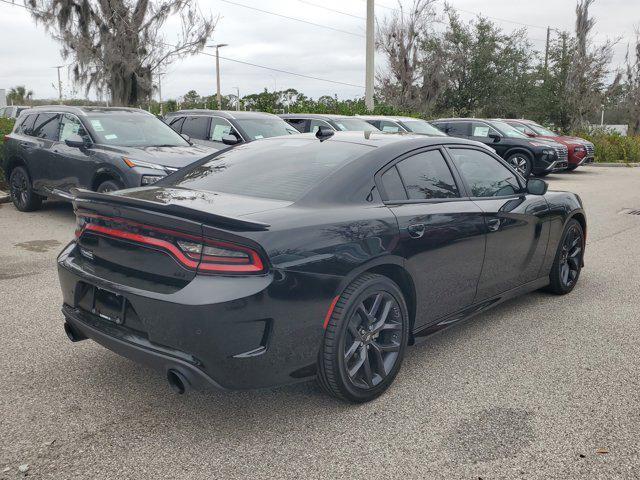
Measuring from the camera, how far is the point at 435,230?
387 centimetres

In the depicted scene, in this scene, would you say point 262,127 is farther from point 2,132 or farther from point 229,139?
point 2,132

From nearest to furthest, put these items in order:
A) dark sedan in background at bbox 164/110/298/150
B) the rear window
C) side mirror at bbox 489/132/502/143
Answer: the rear window
dark sedan in background at bbox 164/110/298/150
side mirror at bbox 489/132/502/143

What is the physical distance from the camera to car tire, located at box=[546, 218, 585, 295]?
18.0 ft

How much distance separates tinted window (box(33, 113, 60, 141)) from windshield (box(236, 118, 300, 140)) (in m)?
3.37

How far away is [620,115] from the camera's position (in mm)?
36062

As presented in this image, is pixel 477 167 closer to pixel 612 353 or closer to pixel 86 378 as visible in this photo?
pixel 612 353

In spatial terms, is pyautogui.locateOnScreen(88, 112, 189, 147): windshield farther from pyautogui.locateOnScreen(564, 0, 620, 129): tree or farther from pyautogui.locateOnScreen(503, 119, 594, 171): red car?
pyautogui.locateOnScreen(564, 0, 620, 129): tree

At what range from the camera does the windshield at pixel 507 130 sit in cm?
1781

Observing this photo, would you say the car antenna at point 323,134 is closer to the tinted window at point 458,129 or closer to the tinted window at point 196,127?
the tinted window at point 196,127

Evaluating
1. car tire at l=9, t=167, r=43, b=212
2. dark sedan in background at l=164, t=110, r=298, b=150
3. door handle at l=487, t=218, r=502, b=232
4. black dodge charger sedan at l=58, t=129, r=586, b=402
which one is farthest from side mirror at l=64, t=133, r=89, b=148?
door handle at l=487, t=218, r=502, b=232

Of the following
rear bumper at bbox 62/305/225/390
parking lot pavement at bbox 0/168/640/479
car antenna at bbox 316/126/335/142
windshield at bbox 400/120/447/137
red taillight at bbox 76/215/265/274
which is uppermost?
windshield at bbox 400/120/447/137

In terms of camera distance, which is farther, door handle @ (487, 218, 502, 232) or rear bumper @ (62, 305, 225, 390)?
door handle @ (487, 218, 502, 232)

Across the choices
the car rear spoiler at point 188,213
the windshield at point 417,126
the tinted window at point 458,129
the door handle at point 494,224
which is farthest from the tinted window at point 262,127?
the car rear spoiler at point 188,213

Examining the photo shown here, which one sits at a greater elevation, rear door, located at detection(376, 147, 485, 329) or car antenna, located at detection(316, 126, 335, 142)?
car antenna, located at detection(316, 126, 335, 142)
